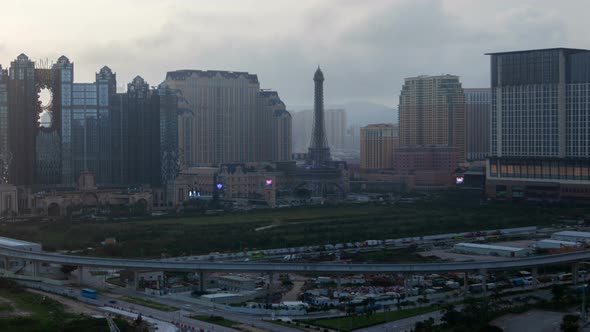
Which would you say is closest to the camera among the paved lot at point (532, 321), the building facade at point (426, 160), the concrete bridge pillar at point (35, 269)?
the paved lot at point (532, 321)

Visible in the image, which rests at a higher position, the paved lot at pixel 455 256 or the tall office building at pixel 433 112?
the tall office building at pixel 433 112

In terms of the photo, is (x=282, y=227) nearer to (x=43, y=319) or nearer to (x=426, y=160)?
(x=43, y=319)

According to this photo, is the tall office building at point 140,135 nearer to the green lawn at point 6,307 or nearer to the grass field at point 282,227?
the grass field at point 282,227

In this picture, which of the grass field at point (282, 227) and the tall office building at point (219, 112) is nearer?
the grass field at point (282, 227)

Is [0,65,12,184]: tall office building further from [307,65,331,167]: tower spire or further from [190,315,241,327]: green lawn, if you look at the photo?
[190,315,241,327]: green lawn

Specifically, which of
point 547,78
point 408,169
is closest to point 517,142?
point 547,78

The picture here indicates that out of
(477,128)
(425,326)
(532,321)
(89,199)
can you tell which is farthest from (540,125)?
(477,128)

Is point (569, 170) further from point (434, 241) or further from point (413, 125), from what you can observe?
point (413, 125)

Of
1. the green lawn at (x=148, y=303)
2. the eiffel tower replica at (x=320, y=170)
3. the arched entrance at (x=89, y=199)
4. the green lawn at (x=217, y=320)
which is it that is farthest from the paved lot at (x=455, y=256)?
the eiffel tower replica at (x=320, y=170)

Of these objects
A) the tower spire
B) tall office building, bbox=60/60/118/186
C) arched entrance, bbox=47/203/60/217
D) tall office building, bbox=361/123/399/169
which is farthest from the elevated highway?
tall office building, bbox=361/123/399/169
